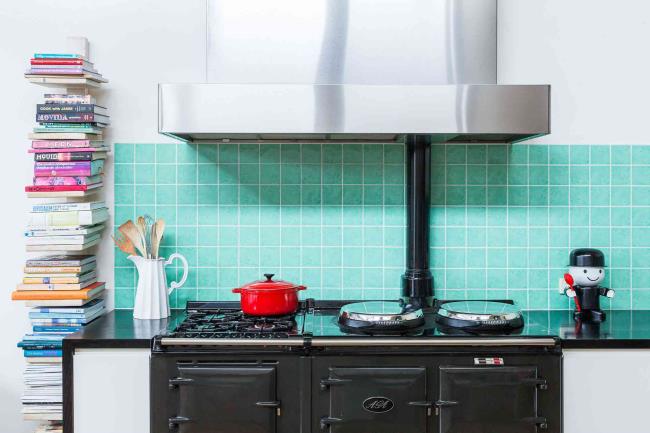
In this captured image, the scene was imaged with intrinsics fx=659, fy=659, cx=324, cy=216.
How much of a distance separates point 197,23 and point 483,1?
3.88ft

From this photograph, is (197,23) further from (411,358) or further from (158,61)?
(411,358)

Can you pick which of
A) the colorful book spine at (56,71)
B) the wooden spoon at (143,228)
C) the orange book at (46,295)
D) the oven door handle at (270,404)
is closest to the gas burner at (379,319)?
the oven door handle at (270,404)

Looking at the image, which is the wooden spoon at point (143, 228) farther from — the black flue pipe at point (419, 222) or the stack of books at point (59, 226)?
the black flue pipe at point (419, 222)

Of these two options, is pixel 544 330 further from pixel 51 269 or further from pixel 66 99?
pixel 66 99

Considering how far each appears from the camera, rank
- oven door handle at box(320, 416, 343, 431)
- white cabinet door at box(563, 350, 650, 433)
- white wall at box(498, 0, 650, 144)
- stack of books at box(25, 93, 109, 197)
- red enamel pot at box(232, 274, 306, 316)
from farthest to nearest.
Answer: white wall at box(498, 0, 650, 144), stack of books at box(25, 93, 109, 197), red enamel pot at box(232, 274, 306, 316), white cabinet door at box(563, 350, 650, 433), oven door handle at box(320, 416, 343, 431)

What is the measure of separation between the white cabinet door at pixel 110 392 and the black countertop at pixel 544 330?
5 cm

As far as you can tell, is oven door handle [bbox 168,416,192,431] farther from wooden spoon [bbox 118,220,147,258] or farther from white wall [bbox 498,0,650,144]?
white wall [bbox 498,0,650,144]

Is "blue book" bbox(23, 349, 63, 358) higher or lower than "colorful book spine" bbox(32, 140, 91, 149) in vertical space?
lower

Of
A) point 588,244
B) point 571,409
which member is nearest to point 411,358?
point 571,409

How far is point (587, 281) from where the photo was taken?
2.69 metres

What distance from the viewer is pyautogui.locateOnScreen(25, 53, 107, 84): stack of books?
2588mm

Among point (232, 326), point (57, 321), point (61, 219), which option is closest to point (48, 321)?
point (57, 321)

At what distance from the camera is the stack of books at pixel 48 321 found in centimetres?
253

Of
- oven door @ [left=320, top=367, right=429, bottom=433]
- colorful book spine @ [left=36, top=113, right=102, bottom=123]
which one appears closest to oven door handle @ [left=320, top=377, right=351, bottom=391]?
oven door @ [left=320, top=367, right=429, bottom=433]
